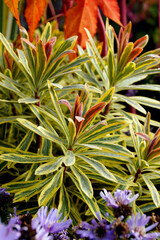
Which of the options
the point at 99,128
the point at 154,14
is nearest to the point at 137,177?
the point at 99,128

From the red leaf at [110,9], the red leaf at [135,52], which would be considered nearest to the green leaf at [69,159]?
the red leaf at [135,52]

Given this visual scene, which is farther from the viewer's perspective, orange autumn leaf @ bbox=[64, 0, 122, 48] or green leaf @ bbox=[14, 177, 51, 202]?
orange autumn leaf @ bbox=[64, 0, 122, 48]

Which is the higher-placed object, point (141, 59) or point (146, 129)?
point (141, 59)

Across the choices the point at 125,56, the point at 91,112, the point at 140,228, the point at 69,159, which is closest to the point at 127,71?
the point at 125,56

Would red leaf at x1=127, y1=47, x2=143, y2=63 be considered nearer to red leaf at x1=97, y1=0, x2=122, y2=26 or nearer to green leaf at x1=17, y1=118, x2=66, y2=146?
red leaf at x1=97, y1=0, x2=122, y2=26

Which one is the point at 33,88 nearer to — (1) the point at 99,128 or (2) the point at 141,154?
(1) the point at 99,128

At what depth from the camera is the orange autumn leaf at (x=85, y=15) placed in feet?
2.60

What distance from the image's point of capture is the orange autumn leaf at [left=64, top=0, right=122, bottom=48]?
0.79 metres

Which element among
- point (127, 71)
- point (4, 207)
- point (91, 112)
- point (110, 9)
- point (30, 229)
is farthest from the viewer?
point (110, 9)

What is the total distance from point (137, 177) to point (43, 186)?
23 cm

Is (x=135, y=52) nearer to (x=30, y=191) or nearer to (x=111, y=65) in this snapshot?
(x=111, y=65)

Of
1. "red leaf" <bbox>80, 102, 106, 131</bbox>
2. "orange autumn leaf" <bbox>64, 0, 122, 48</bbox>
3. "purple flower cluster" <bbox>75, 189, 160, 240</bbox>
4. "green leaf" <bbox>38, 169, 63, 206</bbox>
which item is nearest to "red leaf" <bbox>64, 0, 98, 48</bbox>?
"orange autumn leaf" <bbox>64, 0, 122, 48</bbox>

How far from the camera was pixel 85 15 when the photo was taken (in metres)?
0.81

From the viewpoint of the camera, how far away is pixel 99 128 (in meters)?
0.60
